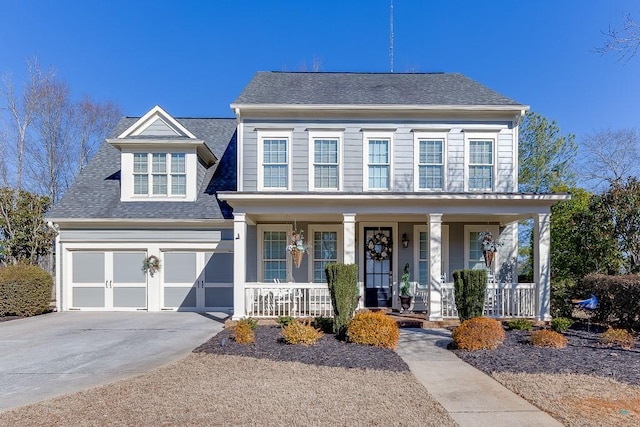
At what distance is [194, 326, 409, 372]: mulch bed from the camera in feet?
20.0

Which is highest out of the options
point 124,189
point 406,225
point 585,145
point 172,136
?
point 585,145

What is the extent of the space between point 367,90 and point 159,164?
6.92 m

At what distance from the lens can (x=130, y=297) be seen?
12.1 m

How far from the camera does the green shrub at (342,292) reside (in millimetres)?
8086

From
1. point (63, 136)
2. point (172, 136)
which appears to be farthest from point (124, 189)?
point (63, 136)

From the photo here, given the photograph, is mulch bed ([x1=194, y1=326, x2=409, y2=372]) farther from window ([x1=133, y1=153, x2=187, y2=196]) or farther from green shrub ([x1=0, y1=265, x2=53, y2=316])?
green shrub ([x1=0, y1=265, x2=53, y2=316])

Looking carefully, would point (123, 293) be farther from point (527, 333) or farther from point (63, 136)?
point (63, 136)

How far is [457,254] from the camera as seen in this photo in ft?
39.5

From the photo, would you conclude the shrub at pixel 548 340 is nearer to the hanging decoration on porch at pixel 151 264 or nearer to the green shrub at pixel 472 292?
the green shrub at pixel 472 292

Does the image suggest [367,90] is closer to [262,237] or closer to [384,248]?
[384,248]

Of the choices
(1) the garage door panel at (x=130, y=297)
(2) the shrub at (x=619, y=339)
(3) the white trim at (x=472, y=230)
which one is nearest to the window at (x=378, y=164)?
(3) the white trim at (x=472, y=230)

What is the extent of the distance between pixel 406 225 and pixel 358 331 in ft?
17.9

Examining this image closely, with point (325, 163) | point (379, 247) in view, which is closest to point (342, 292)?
point (379, 247)

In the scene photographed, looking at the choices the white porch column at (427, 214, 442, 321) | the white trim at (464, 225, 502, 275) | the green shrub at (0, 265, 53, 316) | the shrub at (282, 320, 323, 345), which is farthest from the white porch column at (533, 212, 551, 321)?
the green shrub at (0, 265, 53, 316)
